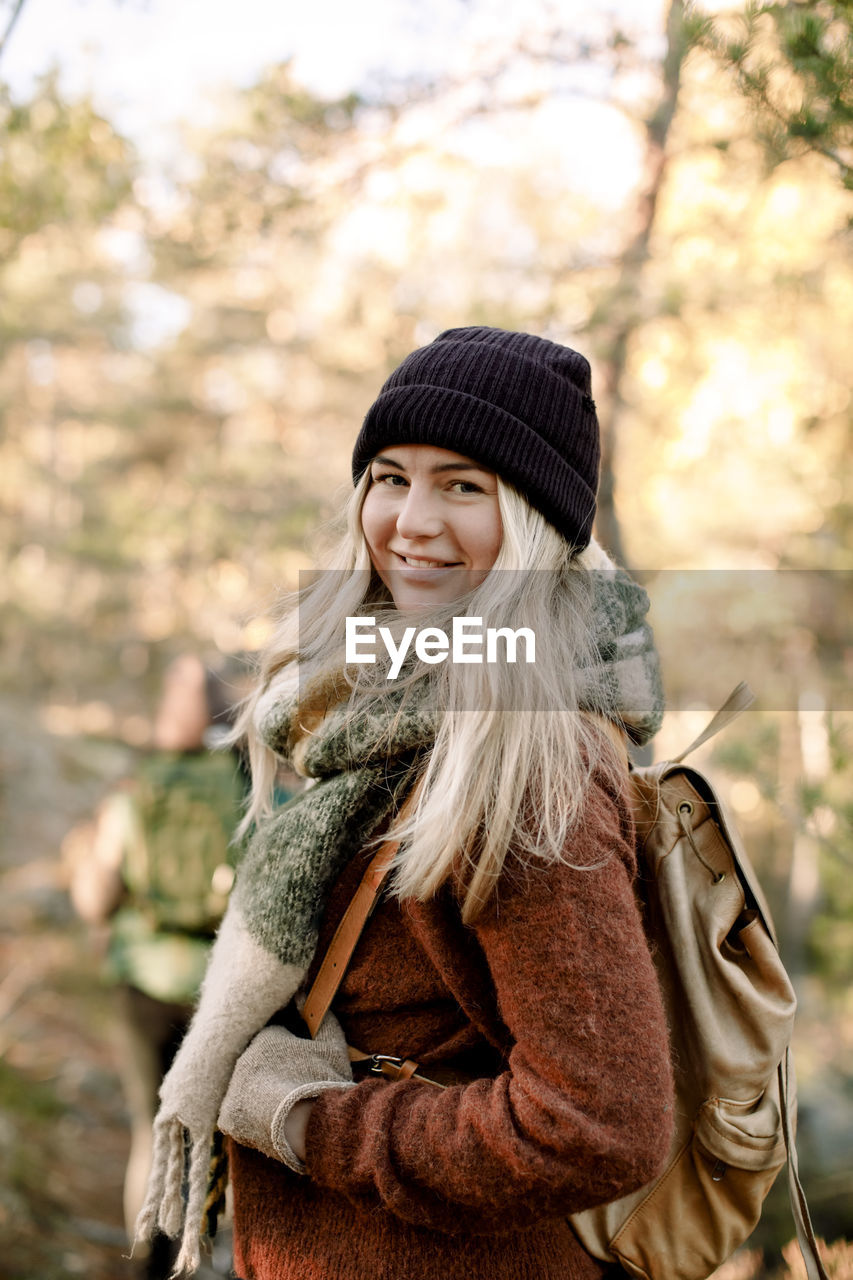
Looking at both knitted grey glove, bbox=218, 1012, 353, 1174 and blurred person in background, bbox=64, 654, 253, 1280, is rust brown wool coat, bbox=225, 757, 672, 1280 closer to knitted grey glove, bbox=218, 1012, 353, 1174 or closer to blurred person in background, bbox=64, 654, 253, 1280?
knitted grey glove, bbox=218, 1012, 353, 1174

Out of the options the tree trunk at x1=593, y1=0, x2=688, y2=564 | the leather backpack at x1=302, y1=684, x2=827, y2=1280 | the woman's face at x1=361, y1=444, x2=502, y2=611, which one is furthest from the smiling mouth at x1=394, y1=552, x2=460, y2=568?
the tree trunk at x1=593, y1=0, x2=688, y2=564

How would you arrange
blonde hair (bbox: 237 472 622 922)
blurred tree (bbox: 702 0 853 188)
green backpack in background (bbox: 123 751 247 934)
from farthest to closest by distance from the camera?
green backpack in background (bbox: 123 751 247 934), blurred tree (bbox: 702 0 853 188), blonde hair (bbox: 237 472 622 922)

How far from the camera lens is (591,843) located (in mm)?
1181

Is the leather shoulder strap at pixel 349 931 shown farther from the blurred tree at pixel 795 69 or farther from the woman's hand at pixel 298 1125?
the blurred tree at pixel 795 69

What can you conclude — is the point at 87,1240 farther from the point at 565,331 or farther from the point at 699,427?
Answer: the point at 699,427

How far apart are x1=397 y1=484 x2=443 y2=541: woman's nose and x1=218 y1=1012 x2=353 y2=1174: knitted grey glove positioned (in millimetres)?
809

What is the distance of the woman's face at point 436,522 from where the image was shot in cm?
149

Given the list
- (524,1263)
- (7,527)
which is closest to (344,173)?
(524,1263)

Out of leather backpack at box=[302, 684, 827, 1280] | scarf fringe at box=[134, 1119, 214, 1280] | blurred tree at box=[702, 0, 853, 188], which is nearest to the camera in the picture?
leather backpack at box=[302, 684, 827, 1280]

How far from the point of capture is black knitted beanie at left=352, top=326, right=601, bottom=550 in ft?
4.82

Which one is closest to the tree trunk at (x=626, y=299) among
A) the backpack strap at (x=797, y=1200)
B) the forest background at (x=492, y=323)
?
the forest background at (x=492, y=323)

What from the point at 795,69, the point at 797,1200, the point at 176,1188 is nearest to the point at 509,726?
the point at 797,1200

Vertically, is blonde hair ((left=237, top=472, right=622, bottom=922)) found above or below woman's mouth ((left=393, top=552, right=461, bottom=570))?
below

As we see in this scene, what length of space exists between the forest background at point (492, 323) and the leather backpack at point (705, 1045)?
3.25ft
